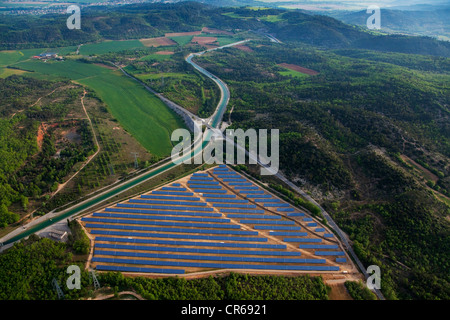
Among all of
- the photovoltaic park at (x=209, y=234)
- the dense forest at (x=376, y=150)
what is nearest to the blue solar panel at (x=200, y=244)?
the photovoltaic park at (x=209, y=234)

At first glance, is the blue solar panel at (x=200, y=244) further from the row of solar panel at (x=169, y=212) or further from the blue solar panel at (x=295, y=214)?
the blue solar panel at (x=295, y=214)

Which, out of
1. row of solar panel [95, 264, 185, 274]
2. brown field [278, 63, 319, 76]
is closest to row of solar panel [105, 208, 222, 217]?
row of solar panel [95, 264, 185, 274]

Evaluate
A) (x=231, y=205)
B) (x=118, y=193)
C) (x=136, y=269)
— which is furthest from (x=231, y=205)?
(x=118, y=193)

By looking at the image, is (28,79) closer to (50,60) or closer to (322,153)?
(50,60)

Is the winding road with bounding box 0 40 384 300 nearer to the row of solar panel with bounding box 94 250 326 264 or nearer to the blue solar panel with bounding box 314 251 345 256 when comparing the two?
the blue solar panel with bounding box 314 251 345 256

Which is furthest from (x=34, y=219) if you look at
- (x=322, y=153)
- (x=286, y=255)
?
(x=322, y=153)

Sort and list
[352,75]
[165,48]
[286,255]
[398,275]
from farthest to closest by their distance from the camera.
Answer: [165,48] < [352,75] < [286,255] < [398,275]
